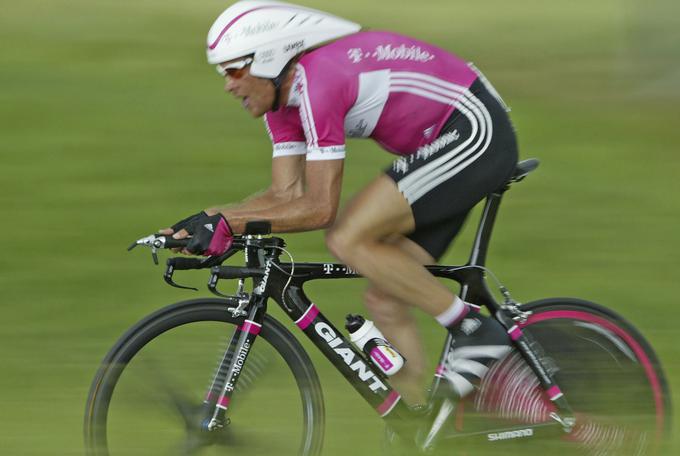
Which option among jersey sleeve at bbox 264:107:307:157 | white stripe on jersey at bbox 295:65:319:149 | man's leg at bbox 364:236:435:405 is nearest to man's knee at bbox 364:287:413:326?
man's leg at bbox 364:236:435:405

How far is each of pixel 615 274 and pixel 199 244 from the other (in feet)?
11.5

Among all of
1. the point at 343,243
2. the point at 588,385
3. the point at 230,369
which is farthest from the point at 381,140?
the point at 588,385

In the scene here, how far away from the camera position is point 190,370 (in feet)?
16.0

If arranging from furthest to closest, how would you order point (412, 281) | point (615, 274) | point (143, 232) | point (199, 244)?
point (143, 232) < point (615, 274) < point (412, 281) < point (199, 244)

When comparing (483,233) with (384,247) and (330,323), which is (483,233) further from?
(330,323)

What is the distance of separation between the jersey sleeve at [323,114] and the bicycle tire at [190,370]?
62cm

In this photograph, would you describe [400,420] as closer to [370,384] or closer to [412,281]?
[370,384]

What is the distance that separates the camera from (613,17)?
14.1 meters

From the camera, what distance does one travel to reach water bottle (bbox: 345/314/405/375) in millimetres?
4844

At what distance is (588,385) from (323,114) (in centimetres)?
140

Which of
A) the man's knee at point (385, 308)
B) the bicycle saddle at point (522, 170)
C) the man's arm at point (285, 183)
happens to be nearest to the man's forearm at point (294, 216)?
the man's arm at point (285, 183)

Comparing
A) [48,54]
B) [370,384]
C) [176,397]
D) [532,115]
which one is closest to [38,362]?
[176,397]

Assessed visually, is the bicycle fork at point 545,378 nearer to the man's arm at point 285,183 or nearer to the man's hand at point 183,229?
the man's arm at point 285,183

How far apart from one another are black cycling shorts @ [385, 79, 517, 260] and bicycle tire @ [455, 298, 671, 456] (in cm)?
47
